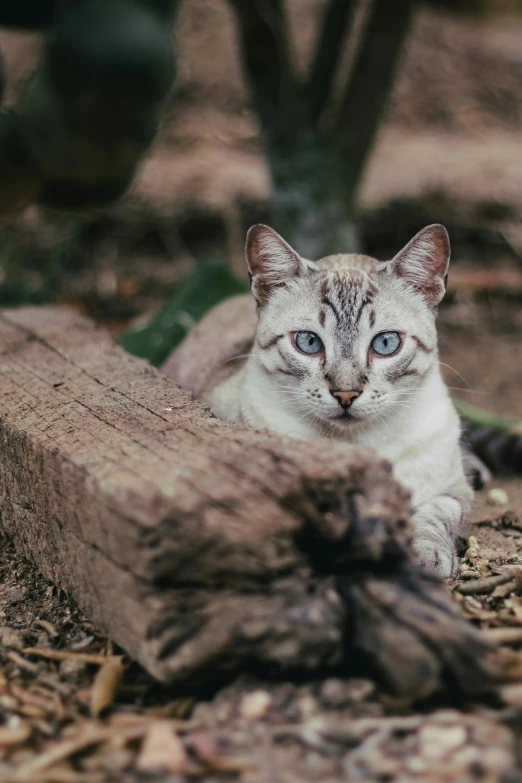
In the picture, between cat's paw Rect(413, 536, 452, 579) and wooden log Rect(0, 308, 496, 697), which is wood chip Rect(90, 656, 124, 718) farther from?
cat's paw Rect(413, 536, 452, 579)

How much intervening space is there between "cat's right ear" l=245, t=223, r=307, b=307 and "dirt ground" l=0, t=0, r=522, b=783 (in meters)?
1.13

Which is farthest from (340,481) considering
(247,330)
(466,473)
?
(247,330)

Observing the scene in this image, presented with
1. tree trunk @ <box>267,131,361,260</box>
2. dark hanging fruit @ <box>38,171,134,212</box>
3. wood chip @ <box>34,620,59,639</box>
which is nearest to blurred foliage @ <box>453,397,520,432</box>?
tree trunk @ <box>267,131,361,260</box>

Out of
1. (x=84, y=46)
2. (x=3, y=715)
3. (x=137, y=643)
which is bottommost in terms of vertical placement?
(x=3, y=715)

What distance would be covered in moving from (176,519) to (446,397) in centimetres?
162

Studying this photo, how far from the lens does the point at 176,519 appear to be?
1964 mm

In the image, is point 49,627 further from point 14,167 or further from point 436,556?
point 14,167

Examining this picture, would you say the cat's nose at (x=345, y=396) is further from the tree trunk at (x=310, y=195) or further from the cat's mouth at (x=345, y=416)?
the tree trunk at (x=310, y=195)

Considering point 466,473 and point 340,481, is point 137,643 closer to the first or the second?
point 340,481

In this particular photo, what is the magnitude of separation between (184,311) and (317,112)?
173 cm

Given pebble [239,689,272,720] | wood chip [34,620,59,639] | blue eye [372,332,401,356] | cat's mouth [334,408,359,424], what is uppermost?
blue eye [372,332,401,356]

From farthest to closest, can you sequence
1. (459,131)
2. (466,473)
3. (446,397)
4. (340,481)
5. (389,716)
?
(459,131)
(466,473)
(446,397)
(340,481)
(389,716)

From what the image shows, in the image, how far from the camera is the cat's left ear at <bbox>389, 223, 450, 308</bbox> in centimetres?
305

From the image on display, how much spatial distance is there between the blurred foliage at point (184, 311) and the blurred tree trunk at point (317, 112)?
0.81m
